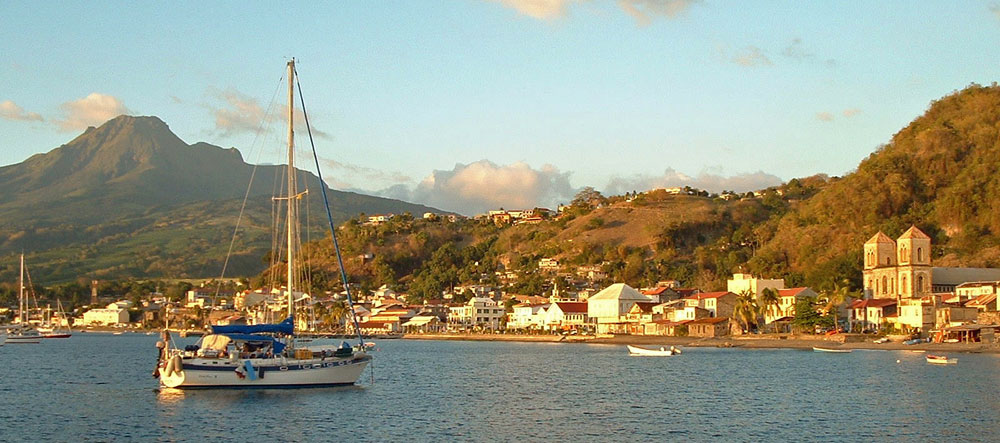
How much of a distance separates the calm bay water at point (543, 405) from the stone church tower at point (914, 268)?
4180 centimetres

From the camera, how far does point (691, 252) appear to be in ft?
593

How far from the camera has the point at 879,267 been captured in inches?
4461

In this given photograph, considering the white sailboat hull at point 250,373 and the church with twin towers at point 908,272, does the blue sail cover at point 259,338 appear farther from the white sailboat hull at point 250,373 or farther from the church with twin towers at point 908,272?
the church with twin towers at point 908,272

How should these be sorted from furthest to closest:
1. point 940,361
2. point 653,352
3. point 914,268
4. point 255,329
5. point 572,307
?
point 572,307 → point 914,268 → point 653,352 → point 940,361 → point 255,329

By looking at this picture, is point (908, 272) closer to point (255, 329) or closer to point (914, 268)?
point (914, 268)

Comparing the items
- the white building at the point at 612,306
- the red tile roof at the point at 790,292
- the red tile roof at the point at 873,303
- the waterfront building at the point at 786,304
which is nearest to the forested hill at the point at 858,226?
the red tile roof at the point at 790,292

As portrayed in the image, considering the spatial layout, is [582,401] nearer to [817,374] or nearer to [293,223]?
[293,223]

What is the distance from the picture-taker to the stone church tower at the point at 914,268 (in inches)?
4237

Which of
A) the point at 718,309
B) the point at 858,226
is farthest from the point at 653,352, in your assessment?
the point at 858,226

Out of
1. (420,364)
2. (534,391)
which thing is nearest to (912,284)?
(420,364)

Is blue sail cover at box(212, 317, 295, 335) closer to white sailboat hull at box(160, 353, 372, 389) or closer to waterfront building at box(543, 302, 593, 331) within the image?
white sailboat hull at box(160, 353, 372, 389)

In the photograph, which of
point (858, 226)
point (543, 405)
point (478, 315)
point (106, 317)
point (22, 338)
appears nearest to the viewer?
point (543, 405)

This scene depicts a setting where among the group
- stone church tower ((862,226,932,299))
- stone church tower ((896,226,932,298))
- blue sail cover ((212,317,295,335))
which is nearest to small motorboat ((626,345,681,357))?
stone church tower ((862,226,932,299))

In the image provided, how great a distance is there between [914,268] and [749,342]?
24499 millimetres
